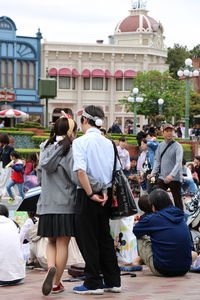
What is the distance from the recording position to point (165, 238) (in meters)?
7.34

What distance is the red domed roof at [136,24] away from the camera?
73.2 metres

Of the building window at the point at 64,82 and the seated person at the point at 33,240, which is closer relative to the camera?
the seated person at the point at 33,240

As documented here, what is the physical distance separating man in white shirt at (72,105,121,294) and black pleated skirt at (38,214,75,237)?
10cm

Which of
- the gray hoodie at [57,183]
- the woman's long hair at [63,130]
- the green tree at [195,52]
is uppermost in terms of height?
the green tree at [195,52]

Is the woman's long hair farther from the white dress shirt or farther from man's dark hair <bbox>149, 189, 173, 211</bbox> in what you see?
man's dark hair <bbox>149, 189, 173, 211</bbox>

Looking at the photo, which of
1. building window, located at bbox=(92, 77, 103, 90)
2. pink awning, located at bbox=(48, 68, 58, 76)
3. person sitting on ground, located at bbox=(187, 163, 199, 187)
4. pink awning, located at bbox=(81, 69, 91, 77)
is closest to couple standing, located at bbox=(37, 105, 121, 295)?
person sitting on ground, located at bbox=(187, 163, 199, 187)

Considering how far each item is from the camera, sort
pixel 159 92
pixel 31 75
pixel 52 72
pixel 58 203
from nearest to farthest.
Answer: pixel 58 203
pixel 31 75
pixel 159 92
pixel 52 72

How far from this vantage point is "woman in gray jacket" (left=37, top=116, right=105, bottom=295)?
252 inches

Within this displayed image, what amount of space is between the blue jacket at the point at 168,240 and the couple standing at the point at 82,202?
0.98 metres

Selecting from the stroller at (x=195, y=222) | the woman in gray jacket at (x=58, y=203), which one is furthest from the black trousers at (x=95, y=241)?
the stroller at (x=195, y=222)

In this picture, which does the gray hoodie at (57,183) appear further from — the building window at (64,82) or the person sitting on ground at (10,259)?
the building window at (64,82)

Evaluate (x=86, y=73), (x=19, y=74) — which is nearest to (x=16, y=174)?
(x=19, y=74)

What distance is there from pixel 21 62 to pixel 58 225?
181 feet

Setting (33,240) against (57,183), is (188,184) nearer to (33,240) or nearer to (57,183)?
(33,240)
